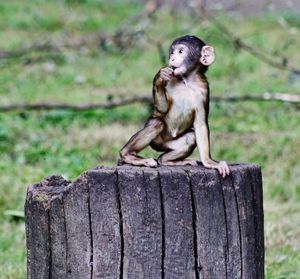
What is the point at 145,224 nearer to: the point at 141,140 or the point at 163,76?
the point at 141,140

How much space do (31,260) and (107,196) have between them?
440mm

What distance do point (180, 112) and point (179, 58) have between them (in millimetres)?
195

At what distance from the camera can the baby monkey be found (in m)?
4.04

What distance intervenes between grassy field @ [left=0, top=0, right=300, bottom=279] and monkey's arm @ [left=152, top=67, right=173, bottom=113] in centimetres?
228

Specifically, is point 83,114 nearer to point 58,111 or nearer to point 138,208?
point 58,111

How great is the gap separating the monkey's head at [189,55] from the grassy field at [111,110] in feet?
7.58

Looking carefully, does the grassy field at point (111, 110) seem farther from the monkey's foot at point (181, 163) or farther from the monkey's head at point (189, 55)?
the monkey's head at point (189, 55)

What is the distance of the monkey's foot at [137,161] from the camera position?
401 centimetres

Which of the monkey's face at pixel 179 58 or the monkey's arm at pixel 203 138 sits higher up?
the monkey's face at pixel 179 58

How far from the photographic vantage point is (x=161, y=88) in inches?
159

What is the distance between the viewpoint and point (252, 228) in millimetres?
4090

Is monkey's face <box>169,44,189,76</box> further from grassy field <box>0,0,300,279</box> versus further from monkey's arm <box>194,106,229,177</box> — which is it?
grassy field <box>0,0,300,279</box>

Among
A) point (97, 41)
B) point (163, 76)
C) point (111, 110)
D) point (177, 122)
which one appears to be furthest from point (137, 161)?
point (97, 41)

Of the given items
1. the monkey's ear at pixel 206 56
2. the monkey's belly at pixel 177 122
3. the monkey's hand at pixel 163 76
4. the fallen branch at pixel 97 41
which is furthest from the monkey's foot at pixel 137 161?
the fallen branch at pixel 97 41
